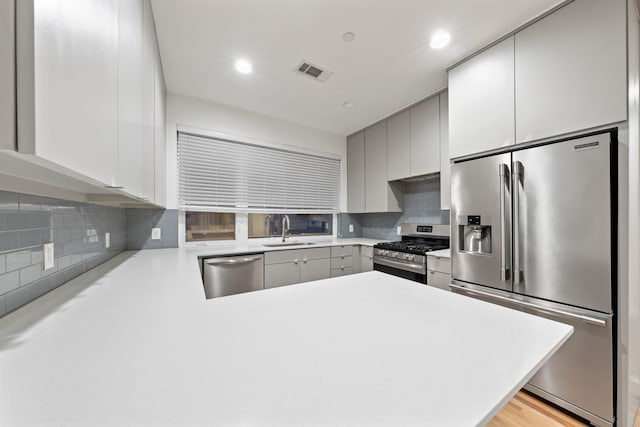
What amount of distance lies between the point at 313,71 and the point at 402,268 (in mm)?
2138

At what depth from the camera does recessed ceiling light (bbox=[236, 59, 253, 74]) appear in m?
2.12

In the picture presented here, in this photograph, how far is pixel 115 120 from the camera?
31.4 inches

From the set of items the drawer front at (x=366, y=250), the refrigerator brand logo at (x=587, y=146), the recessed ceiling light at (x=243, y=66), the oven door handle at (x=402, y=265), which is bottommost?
the oven door handle at (x=402, y=265)

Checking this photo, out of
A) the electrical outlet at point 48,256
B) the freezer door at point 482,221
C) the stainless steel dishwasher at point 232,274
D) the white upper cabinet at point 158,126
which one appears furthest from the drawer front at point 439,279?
the electrical outlet at point 48,256

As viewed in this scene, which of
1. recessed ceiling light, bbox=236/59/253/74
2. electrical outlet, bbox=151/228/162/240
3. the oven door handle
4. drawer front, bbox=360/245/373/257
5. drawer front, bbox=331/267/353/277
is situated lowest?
drawer front, bbox=331/267/353/277

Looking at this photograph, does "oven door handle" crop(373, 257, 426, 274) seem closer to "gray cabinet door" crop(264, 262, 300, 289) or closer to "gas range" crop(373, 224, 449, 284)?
"gas range" crop(373, 224, 449, 284)

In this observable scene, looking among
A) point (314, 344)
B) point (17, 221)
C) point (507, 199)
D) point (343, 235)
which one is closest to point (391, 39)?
point (507, 199)

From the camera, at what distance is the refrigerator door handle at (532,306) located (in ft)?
4.55

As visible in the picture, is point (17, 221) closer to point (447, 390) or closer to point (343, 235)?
point (447, 390)

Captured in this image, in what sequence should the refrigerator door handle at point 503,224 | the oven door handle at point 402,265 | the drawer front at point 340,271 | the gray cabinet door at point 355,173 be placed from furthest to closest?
the gray cabinet door at point 355,173
the drawer front at point 340,271
the oven door handle at point 402,265
the refrigerator door handle at point 503,224

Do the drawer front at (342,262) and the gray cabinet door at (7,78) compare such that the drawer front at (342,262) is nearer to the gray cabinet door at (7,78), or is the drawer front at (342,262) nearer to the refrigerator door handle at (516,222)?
the refrigerator door handle at (516,222)

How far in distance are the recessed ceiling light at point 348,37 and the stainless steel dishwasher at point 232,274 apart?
2.09m

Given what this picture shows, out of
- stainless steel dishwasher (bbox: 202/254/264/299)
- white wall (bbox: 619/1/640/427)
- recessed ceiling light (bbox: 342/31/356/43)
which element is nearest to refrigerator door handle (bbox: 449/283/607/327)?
white wall (bbox: 619/1/640/427)

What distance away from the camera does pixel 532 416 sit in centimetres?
153
